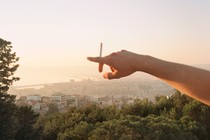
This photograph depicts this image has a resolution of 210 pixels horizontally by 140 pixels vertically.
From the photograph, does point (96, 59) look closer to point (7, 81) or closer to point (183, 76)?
point (183, 76)

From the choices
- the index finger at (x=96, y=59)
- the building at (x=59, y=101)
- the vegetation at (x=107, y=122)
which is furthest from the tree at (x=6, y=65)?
the building at (x=59, y=101)

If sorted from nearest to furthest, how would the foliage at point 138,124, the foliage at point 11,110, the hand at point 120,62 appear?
the hand at point 120,62 < the foliage at point 138,124 < the foliage at point 11,110

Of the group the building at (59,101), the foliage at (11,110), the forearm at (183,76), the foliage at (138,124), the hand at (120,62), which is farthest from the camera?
the building at (59,101)

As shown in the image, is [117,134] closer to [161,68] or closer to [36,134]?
[36,134]

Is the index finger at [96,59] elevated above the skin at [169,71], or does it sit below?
above

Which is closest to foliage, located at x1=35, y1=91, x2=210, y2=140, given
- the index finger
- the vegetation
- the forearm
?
the vegetation

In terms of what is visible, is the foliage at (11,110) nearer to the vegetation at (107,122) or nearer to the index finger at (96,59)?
the vegetation at (107,122)

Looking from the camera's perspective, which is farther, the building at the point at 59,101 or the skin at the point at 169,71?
the building at the point at 59,101
